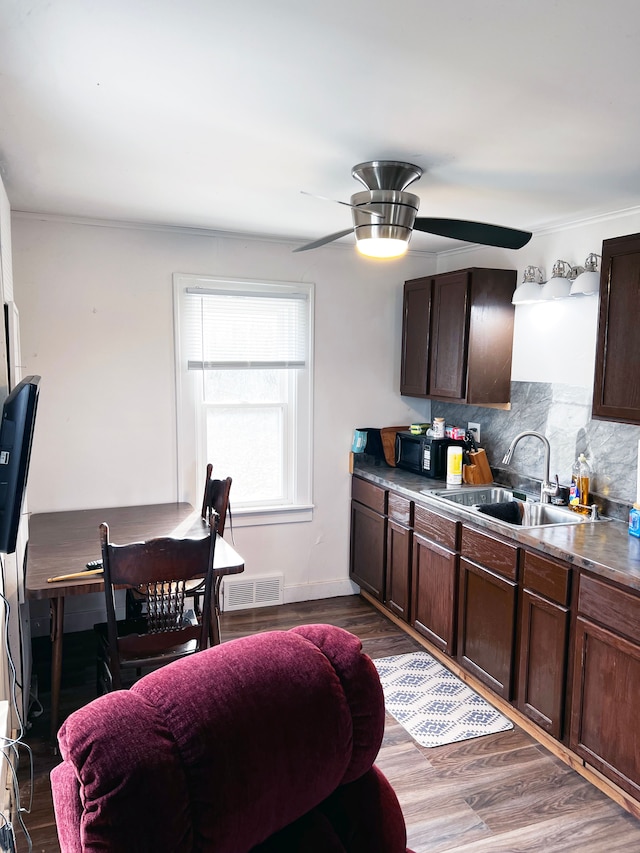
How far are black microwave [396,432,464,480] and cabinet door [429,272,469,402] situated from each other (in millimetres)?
301

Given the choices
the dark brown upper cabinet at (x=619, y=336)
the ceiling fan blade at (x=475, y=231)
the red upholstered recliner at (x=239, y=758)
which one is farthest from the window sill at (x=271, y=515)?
the red upholstered recliner at (x=239, y=758)

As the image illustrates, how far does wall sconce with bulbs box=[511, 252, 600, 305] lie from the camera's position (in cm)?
304

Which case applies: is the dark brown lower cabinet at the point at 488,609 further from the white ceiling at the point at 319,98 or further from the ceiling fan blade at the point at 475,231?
the white ceiling at the point at 319,98

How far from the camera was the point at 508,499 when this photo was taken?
360 centimetres

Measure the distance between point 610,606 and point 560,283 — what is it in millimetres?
1691

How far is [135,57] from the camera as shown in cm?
157

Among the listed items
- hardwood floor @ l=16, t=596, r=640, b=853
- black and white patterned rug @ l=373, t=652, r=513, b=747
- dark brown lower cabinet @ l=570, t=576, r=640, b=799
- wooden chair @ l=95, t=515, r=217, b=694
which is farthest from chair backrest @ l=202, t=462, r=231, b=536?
dark brown lower cabinet @ l=570, t=576, r=640, b=799

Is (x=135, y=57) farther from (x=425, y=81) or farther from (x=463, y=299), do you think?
(x=463, y=299)

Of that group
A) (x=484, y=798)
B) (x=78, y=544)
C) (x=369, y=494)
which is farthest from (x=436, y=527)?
(x=78, y=544)

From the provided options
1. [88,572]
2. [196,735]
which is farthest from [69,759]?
[88,572]

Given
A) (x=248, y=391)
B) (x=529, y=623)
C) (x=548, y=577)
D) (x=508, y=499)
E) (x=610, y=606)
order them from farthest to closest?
1. (x=248, y=391)
2. (x=508, y=499)
3. (x=529, y=623)
4. (x=548, y=577)
5. (x=610, y=606)

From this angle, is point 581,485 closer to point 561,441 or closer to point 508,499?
point 561,441

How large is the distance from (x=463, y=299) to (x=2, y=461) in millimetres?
2687

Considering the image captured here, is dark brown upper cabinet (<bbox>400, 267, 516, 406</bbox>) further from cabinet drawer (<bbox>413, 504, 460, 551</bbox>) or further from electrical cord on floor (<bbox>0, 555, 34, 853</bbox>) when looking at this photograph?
electrical cord on floor (<bbox>0, 555, 34, 853</bbox>)
